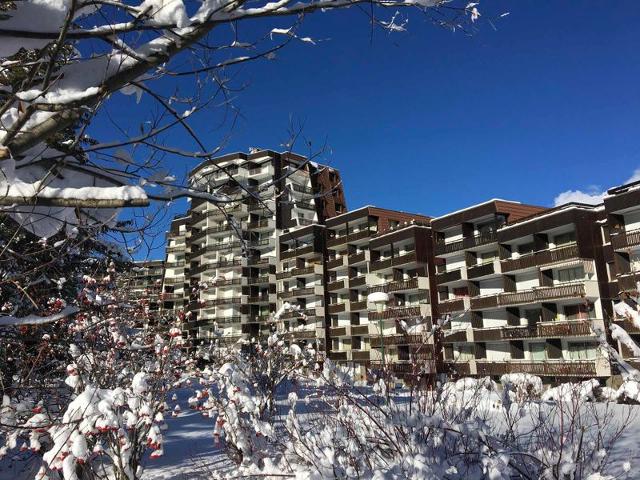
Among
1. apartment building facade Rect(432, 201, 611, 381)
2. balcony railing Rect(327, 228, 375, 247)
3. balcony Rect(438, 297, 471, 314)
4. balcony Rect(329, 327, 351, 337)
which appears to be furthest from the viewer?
balcony railing Rect(327, 228, 375, 247)

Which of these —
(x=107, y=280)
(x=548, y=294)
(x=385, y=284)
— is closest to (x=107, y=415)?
(x=107, y=280)

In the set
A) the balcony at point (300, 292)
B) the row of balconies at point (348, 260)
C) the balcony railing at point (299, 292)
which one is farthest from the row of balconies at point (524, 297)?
the balcony railing at point (299, 292)

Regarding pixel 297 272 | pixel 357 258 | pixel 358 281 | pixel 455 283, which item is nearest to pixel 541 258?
pixel 455 283

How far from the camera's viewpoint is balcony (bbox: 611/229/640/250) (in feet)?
76.4

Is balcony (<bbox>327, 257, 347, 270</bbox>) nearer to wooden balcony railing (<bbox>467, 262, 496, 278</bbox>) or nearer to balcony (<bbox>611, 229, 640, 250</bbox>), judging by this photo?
wooden balcony railing (<bbox>467, 262, 496, 278</bbox>)

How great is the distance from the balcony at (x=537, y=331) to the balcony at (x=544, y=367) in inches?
54.0

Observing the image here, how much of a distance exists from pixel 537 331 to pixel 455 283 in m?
7.50

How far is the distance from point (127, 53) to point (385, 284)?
35.3 metres

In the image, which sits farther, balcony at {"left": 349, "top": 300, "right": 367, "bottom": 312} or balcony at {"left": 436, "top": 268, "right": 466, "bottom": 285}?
balcony at {"left": 349, "top": 300, "right": 367, "bottom": 312}

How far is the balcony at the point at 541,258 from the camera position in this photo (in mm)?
26031

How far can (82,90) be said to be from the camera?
2.12m

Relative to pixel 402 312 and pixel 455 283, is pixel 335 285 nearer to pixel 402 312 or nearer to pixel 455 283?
pixel 402 312

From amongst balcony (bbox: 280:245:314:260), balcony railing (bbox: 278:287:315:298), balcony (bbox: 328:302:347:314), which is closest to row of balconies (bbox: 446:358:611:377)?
balcony (bbox: 328:302:347:314)

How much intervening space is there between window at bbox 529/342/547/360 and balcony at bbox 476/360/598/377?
0.86 m
